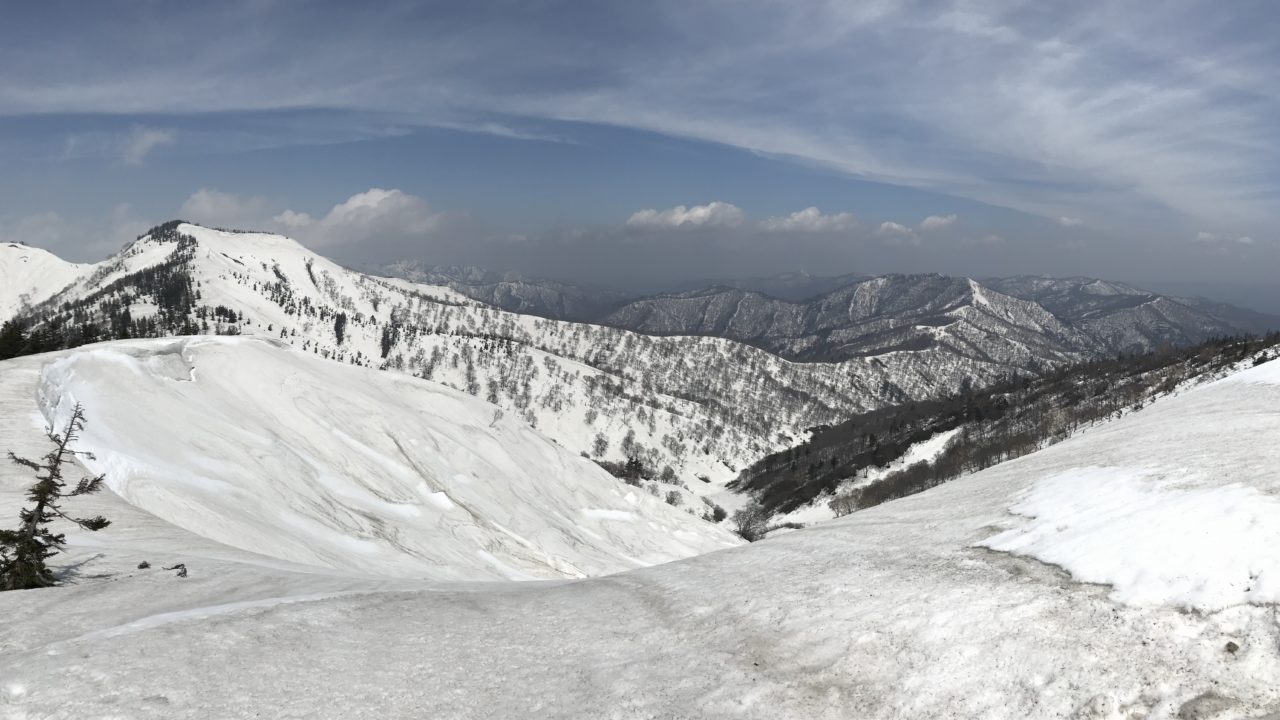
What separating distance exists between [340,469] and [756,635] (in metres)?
49.7

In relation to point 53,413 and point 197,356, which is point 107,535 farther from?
point 197,356

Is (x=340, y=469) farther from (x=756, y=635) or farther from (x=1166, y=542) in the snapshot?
(x=1166, y=542)

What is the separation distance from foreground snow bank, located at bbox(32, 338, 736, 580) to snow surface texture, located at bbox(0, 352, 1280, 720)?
16.0m

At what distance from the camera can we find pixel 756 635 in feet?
44.8

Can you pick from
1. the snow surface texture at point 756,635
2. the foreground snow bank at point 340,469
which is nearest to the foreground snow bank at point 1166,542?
the snow surface texture at point 756,635

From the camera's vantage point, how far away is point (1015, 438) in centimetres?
19662

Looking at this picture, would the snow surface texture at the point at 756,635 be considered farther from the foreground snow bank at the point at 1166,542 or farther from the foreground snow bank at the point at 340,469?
the foreground snow bank at the point at 340,469

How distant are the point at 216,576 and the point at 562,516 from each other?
Answer: 57.1m

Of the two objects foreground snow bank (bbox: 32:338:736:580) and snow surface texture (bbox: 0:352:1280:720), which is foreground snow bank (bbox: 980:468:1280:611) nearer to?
snow surface texture (bbox: 0:352:1280:720)

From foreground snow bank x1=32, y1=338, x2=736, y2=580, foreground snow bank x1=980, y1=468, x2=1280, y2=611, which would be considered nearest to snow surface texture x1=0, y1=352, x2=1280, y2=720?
foreground snow bank x1=980, y1=468, x2=1280, y2=611

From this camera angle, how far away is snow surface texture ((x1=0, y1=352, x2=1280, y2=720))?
1006 cm

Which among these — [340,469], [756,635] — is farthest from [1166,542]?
[340,469]

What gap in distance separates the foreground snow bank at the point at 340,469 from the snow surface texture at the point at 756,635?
15972mm

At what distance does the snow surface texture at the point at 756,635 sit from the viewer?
10062mm
